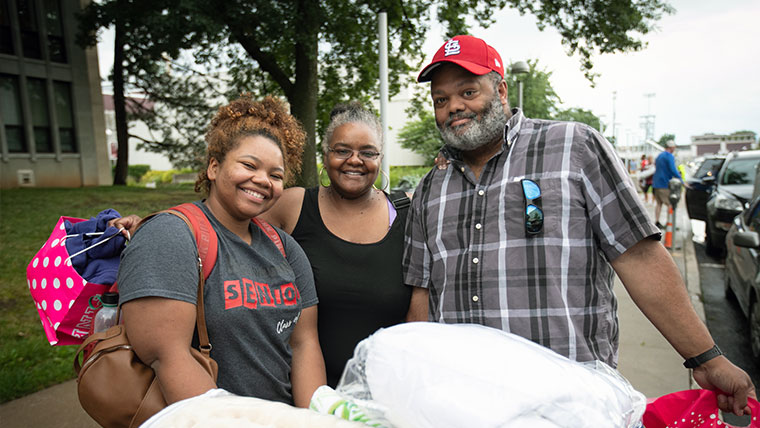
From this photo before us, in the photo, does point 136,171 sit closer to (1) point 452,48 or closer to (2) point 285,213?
(2) point 285,213

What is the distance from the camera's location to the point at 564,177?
1.81 m

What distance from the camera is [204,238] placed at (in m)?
1.68

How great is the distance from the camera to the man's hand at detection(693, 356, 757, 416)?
1618 mm

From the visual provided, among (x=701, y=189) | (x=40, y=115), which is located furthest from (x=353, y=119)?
(x=40, y=115)

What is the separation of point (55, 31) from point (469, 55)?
838 inches

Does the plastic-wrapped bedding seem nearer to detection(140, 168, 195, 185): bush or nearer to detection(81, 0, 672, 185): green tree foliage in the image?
detection(81, 0, 672, 185): green tree foliage

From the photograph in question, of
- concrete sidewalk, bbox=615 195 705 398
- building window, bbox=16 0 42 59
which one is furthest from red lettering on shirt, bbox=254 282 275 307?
building window, bbox=16 0 42 59

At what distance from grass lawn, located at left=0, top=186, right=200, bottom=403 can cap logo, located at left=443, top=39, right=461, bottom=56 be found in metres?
4.04

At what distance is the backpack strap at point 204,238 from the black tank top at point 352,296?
2.45 feet

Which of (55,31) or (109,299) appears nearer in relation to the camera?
(109,299)

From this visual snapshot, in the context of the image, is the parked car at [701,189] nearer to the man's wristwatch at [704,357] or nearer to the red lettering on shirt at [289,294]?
the man's wristwatch at [704,357]

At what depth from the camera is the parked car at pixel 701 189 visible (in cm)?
1241

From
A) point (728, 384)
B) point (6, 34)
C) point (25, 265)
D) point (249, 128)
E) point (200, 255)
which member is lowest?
point (25, 265)

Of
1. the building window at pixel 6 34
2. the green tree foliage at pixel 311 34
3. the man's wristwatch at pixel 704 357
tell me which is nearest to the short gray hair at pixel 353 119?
the man's wristwatch at pixel 704 357
